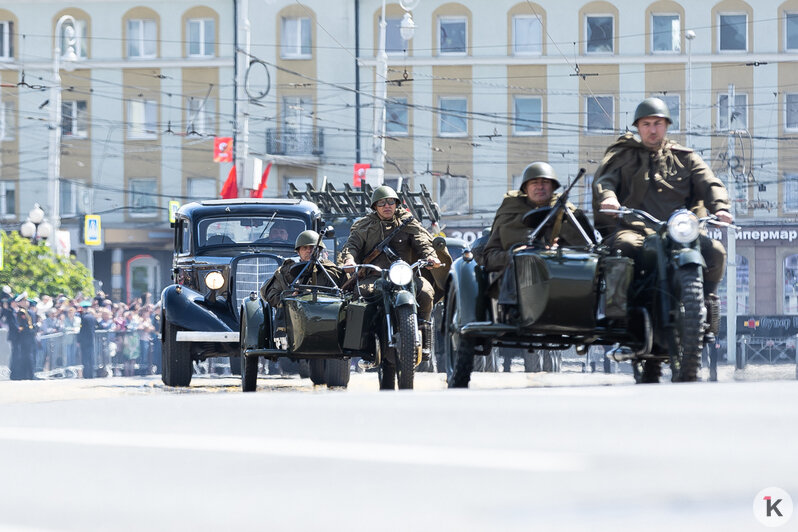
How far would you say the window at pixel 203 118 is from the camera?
57.8m

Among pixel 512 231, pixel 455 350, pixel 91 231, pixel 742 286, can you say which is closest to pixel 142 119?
pixel 91 231

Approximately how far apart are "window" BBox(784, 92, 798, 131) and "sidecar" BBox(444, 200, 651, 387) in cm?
4634

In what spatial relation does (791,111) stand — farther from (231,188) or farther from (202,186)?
(231,188)

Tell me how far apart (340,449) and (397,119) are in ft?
178

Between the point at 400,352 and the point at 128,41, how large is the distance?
48836 millimetres

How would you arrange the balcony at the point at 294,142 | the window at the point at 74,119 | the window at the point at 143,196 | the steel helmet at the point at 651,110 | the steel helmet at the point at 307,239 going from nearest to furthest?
1. the steel helmet at the point at 651,110
2. the steel helmet at the point at 307,239
3. the balcony at the point at 294,142
4. the window at the point at 143,196
5. the window at the point at 74,119

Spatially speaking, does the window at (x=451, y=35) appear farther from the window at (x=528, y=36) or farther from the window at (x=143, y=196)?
the window at (x=143, y=196)

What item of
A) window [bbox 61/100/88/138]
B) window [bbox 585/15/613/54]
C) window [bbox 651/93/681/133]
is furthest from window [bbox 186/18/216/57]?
window [bbox 651/93/681/133]

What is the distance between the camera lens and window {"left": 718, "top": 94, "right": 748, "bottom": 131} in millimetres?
53219

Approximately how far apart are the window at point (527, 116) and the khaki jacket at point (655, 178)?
153 feet

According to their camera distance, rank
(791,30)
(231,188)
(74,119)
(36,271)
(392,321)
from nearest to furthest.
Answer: (392,321), (231,188), (36,271), (791,30), (74,119)

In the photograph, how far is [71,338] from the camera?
24.8m

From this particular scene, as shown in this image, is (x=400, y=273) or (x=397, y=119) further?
(x=397, y=119)

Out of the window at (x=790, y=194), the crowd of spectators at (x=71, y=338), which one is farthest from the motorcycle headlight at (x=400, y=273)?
the window at (x=790, y=194)
